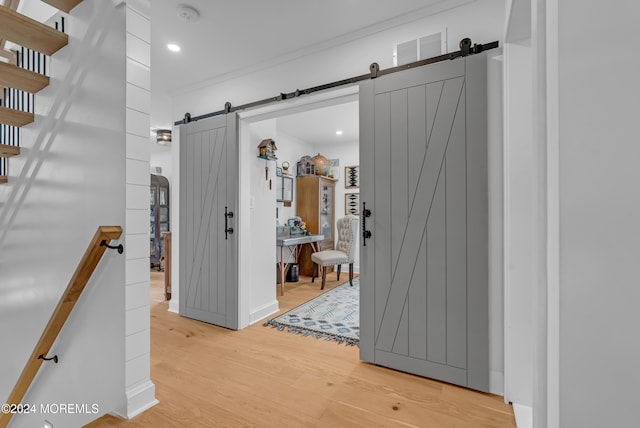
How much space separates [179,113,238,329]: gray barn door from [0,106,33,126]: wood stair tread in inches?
51.5

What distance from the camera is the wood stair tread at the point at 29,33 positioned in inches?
58.9

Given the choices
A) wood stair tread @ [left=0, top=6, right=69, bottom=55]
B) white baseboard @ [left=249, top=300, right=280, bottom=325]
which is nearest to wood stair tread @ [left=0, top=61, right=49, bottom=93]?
wood stair tread @ [left=0, top=6, right=69, bottom=55]

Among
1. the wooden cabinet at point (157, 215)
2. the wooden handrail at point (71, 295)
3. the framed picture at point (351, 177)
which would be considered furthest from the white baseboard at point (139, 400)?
the wooden cabinet at point (157, 215)

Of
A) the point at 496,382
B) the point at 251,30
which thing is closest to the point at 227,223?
the point at 251,30

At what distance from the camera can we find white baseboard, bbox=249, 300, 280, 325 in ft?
10.0

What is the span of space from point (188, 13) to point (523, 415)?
330 centimetres

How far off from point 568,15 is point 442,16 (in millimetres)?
1934

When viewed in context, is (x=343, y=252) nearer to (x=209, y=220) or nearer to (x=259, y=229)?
(x=259, y=229)

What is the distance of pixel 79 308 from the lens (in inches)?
68.5

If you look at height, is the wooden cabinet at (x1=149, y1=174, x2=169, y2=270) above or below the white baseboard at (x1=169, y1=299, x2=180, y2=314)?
above

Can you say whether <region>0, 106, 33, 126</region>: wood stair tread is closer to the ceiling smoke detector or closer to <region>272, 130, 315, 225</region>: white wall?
the ceiling smoke detector

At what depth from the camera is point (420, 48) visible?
2100 millimetres

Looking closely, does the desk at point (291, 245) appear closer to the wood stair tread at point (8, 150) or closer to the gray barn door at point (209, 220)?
the gray barn door at point (209, 220)

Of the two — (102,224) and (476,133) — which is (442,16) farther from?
(102,224)
